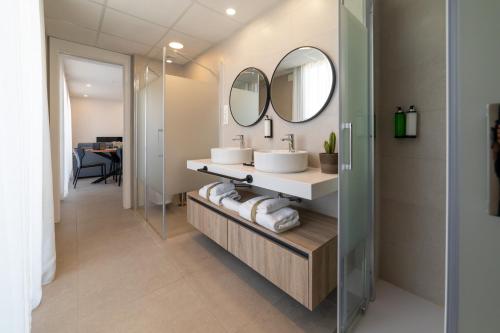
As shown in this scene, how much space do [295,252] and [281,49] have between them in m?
1.75

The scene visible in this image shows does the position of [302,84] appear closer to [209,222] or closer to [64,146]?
[209,222]

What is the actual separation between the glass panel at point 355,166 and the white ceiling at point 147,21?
1182mm

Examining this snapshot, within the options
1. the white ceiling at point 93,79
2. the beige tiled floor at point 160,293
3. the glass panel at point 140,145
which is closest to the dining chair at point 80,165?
the white ceiling at point 93,79

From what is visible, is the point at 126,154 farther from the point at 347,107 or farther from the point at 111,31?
the point at 347,107

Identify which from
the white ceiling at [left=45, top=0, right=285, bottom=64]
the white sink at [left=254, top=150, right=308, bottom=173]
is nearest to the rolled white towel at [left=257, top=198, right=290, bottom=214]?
the white sink at [left=254, top=150, right=308, bottom=173]

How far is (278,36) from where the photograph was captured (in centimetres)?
206

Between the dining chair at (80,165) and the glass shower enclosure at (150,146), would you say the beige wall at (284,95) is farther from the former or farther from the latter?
the dining chair at (80,165)

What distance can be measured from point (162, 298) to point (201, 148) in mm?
1740

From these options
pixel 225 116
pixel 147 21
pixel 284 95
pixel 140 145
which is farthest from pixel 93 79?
pixel 284 95

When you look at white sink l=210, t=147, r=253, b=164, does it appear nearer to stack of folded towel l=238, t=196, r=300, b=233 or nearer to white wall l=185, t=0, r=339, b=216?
white wall l=185, t=0, r=339, b=216

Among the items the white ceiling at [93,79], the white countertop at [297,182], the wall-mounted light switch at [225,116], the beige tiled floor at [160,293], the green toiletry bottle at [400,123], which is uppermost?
the white ceiling at [93,79]

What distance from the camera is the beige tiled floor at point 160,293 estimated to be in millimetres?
1328

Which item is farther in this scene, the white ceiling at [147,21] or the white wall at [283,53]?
the white ceiling at [147,21]

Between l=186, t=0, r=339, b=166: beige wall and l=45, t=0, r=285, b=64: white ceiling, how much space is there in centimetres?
15
